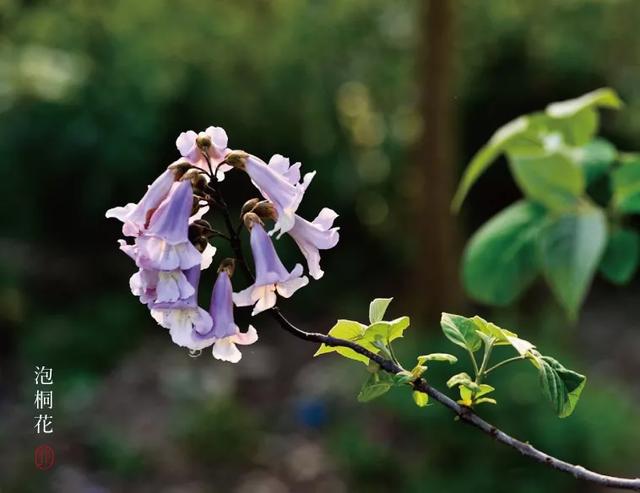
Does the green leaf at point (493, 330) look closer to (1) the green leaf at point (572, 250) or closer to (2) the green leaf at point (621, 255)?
(1) the green leaf at point (572, 250)

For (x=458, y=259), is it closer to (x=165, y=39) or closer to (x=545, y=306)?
(x=545, y=306)

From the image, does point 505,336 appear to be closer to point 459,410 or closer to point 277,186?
point 459,410

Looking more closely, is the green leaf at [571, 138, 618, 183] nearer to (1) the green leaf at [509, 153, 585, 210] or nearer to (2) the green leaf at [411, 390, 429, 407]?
(1) the green leaf at [509, 153, 585, 210]

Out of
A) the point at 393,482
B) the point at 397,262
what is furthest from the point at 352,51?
the point at 393,482

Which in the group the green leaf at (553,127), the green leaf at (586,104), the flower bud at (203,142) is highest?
the green leaf at (586,104)

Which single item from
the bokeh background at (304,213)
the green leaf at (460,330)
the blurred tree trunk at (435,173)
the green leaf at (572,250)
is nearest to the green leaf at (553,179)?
the green leaf at (572,250)
